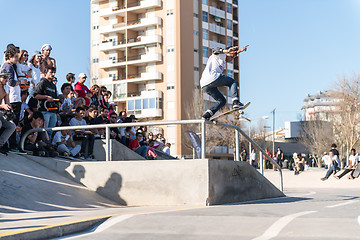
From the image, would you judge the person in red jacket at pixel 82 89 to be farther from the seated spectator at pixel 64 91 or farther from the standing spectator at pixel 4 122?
the standing spectator at pixel 4 122

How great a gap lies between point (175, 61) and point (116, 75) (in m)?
9.75

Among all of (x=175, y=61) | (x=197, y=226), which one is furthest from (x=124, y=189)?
(x=175, y=61)

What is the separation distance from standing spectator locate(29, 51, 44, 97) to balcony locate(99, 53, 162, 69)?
5466 cm

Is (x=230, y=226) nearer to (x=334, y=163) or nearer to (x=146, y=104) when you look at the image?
(x=334, y=163)

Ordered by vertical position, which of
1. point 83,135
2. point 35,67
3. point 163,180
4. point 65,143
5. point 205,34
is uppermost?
point 205,34

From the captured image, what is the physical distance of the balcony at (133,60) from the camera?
68.1 metres

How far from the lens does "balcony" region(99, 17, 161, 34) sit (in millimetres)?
68688

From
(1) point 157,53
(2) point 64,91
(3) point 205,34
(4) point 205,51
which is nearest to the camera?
(2) point 64,91

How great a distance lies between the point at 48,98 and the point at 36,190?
2782 mm

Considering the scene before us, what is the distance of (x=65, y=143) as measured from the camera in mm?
12195

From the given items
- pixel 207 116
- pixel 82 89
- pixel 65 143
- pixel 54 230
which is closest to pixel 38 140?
pixel 65 143

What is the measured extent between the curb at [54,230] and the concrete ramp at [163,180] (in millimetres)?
2814

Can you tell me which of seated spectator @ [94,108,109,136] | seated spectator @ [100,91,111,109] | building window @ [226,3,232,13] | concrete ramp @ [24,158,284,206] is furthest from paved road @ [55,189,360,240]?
building window @ [226,3,232,13]

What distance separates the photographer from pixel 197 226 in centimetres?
669
